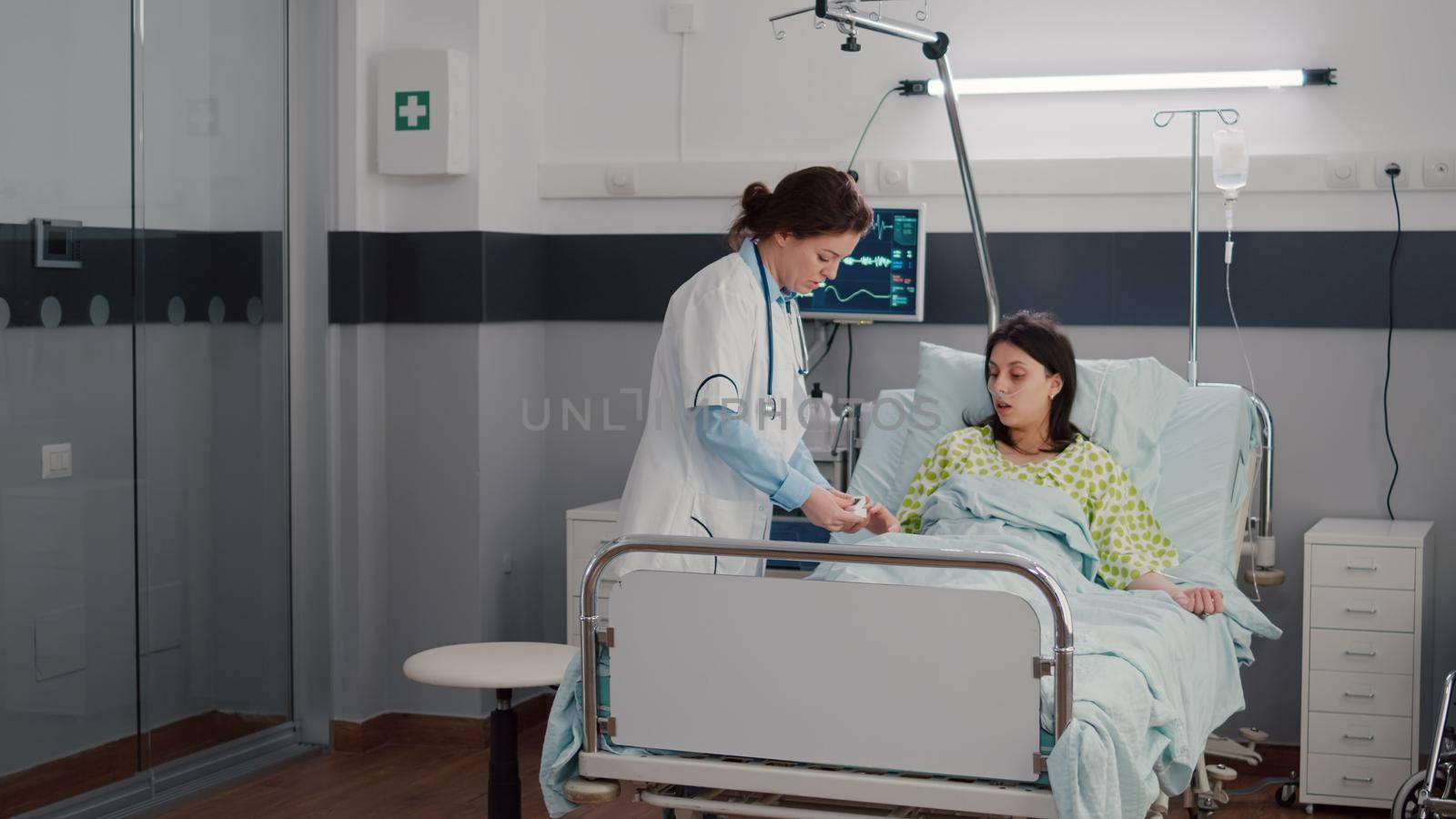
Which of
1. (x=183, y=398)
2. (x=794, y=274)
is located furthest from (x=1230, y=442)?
(x=183, y=398)

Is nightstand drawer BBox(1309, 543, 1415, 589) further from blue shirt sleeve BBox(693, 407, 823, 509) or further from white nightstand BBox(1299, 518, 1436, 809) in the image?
blue shirt sleeve BBox(693, 407, 823, 509)

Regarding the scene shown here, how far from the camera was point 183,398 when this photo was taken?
3.77 m

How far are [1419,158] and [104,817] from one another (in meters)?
3.66

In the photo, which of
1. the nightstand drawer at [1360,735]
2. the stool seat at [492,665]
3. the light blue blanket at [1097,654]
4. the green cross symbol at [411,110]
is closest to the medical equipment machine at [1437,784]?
the nightstand drawer at [1360,735]

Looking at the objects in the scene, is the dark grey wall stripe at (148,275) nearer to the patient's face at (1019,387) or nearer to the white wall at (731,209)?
the white wall at (731,209)

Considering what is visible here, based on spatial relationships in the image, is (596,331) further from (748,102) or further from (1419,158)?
(1419,158)

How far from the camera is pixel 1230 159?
11.6ft

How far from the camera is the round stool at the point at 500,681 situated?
295 cm

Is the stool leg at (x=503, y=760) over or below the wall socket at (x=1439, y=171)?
below

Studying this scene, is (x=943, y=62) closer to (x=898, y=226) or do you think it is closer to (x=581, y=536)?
(x=898, y=226)

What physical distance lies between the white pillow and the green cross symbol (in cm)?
151

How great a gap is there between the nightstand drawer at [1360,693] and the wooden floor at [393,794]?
0.29 metres

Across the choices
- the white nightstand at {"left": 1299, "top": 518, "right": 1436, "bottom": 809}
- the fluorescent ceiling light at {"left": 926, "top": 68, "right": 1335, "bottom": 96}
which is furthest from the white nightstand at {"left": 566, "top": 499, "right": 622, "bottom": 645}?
the white nightstand at {"left": 1299, "top": 518, "right": 1436, "bottom": 809}

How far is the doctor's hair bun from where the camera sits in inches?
→ 101
